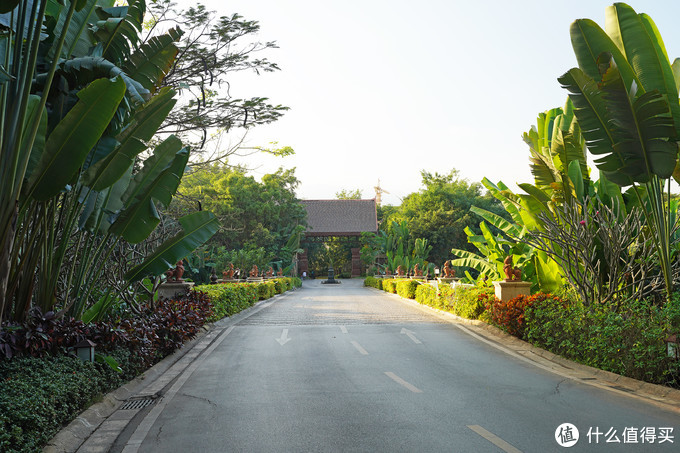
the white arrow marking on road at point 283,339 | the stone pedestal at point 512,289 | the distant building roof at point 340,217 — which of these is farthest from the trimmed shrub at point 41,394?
the distant building roof at point 340,217

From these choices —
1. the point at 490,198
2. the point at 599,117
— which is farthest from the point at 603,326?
the point at 490,198

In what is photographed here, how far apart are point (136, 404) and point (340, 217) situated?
61.9 m

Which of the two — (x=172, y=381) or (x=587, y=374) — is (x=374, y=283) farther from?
(x=172, y=381)

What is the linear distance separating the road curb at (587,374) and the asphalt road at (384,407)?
0.97 feet

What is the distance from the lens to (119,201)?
29.5 feet

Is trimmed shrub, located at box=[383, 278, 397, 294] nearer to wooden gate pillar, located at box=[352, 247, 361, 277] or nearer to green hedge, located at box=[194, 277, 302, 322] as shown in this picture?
green hedge, located at box=[194, 277, 302, 322]

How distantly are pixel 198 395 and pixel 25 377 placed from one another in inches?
95.1

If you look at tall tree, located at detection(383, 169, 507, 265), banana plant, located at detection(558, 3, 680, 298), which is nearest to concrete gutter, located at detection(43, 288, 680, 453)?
banana plant, located at detection(558, 3, 680, 298)

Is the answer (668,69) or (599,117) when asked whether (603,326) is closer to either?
(599,117)

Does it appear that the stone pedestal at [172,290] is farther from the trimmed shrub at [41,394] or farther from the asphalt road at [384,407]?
the trimmed shrub at [41,394]

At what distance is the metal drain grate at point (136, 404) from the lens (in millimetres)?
7207

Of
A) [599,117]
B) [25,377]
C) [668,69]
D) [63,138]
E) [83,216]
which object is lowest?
[25,377]
